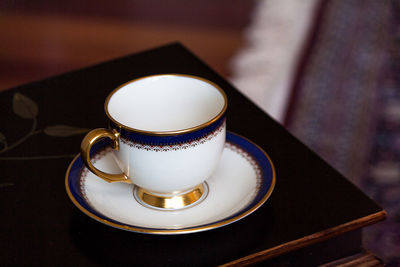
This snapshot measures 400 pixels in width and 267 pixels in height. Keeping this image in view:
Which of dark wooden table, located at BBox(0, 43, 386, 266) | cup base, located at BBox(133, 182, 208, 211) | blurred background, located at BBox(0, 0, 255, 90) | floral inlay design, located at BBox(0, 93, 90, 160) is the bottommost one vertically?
blurred background, located at BBox(0, 0, 255, 90)

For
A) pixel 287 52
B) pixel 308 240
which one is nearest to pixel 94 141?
pixel 308 240

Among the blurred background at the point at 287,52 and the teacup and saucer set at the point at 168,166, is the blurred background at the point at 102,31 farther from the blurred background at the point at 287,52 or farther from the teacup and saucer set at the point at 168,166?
the teacup and saucer set at the point at 168,166

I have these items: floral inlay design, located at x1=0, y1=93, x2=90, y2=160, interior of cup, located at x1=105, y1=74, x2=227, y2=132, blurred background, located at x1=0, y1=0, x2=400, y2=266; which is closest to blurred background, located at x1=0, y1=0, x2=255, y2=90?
blurred background, located at x1=0, y1=0, x2=400, y2=266

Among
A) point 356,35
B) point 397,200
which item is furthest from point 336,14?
point 397,200

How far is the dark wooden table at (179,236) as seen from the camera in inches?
16.4

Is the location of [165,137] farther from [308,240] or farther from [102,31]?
[102,31]

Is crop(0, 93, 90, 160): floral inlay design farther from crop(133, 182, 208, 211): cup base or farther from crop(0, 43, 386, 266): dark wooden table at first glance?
crop(133, 182, 208, 211): cup base

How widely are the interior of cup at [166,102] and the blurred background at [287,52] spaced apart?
51 cm

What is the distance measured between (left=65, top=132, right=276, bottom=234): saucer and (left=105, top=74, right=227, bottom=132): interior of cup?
0.05 metres

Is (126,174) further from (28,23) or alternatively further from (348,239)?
(28,23)

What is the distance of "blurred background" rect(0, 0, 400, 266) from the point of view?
1.12 meters

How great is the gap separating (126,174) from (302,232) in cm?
15

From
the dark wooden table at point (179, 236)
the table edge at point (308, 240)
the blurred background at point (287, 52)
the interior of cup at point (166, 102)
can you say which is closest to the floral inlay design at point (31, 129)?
the dark wooden table at point (179, 236)

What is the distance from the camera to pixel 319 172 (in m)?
0.50
